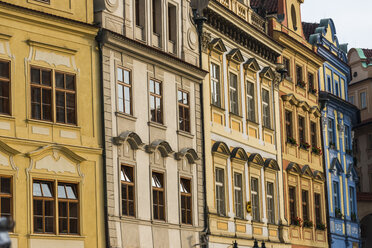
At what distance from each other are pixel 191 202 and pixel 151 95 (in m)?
4.38

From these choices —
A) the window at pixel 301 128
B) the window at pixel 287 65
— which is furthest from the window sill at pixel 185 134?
the window at pixel 301 128

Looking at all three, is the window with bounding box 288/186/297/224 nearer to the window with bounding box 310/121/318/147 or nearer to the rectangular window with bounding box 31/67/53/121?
the window with bounding box 310/121/318/147

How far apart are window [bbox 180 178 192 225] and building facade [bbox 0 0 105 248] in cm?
534

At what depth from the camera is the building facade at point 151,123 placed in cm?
2741

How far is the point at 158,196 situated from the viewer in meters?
29.8

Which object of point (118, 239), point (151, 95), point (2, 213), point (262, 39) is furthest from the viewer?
point (262, 39)

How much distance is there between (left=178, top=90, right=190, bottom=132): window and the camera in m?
31.8

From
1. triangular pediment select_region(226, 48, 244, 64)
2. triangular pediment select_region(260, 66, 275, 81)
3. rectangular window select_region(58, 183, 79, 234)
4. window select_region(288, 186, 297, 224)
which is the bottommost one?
rectangular window select_region(58, 183, 79, 234)

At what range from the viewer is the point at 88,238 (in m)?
25.8

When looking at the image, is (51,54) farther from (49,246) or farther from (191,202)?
(191,202)

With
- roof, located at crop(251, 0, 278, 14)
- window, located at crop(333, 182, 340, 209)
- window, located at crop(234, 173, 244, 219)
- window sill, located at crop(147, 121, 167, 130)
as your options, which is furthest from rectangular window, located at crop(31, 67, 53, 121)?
window, located at crop(333, 182, 340, 209)

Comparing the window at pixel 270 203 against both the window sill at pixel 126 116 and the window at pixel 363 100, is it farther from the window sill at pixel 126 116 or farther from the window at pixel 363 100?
the window at pixel 363 100

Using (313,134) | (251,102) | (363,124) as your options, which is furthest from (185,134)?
(363,124)

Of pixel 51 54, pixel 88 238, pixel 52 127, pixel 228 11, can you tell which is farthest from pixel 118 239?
pixel 228 11
